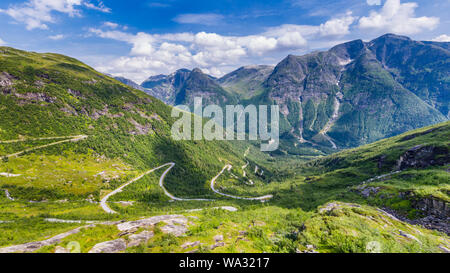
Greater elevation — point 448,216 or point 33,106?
point 33,106

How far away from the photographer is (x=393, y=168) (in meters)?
122

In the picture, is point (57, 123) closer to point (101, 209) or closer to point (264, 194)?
point (101, 209)

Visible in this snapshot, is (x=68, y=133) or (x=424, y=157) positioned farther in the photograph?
(x=68, y=133)

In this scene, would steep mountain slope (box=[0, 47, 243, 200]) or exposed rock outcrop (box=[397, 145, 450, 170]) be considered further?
steep mountain slope (box=[0, 47, 243, 200])

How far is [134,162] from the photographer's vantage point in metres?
153

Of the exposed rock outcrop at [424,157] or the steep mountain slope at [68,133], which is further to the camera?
Answer: the steep mountain slope at [68,133]

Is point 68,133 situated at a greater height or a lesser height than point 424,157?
greater

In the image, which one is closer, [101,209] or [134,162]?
[101,209]
